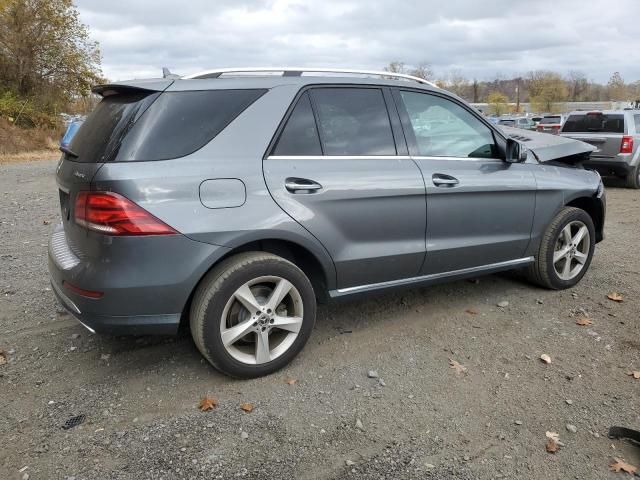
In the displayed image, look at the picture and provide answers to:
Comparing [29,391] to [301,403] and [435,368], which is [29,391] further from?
[435,368]

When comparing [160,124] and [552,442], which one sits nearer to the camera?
[552,442]

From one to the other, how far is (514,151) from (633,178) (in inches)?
361

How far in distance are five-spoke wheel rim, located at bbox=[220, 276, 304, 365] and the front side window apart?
4.69 ft

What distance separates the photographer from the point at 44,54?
25.9 meters

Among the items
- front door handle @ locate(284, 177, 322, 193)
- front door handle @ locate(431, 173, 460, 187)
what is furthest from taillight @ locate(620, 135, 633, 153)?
front door handle @ locate(284, 177, 322, 193)

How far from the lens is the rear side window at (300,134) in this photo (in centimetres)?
331

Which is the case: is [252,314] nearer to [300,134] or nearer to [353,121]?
[300,134]

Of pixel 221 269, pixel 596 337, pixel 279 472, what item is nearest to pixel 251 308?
pixel 221 269

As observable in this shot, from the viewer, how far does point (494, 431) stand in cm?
285

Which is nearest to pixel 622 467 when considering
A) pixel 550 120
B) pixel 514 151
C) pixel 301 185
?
pixel 301 185

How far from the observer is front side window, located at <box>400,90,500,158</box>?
3.91 meters

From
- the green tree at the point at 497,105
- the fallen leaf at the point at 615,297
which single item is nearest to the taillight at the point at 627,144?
the fallen leaf at the point at 615,297

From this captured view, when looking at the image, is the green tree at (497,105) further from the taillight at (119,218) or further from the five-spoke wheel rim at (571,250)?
the taillight at (119,218)

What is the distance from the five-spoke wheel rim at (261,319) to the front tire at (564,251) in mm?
2422
